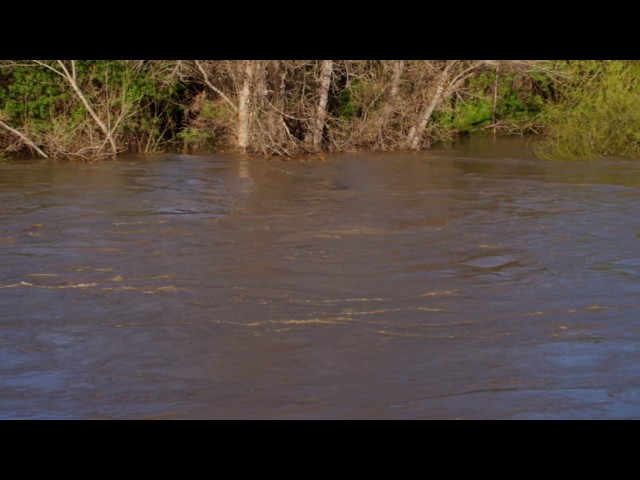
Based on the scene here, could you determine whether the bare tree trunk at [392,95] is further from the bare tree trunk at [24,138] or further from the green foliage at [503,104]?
the bare tree trunk at [24,138]

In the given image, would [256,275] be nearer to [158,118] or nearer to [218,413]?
[218,413]

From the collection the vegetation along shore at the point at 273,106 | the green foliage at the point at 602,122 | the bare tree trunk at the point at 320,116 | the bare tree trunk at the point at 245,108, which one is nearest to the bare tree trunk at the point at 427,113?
the vegetation along shore at the point at 273,106

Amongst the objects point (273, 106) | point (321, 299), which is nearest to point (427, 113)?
point (273, 106)

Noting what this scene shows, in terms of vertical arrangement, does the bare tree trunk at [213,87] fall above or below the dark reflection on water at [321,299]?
above

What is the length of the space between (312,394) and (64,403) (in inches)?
68.2

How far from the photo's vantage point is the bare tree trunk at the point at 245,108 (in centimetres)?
2084

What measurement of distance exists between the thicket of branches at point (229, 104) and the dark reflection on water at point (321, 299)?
377 centimetres

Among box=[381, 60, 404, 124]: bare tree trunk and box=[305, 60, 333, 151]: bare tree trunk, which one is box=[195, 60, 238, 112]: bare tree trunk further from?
box=[381, 60, 404, 124]: bare tree trunk

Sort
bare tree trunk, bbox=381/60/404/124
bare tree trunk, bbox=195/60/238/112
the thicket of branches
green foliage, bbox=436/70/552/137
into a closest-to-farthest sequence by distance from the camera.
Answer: the thicket of branches < bare tree trunk, bbox=195/60/238/112 < bare tree trunk, bbox=381/60/404/124 < green foliage, bbox=436/70/552/137

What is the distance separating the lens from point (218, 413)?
6.22 metres

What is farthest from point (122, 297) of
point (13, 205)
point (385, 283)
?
point (13, 205)

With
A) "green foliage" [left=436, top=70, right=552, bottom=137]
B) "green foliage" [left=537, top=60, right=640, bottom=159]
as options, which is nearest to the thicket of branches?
"green foliage" [left=436, top=70, right=552, bottom=137]

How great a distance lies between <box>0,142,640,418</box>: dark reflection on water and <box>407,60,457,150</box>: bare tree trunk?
524 centimetres

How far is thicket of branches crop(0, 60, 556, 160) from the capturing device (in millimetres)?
20750
